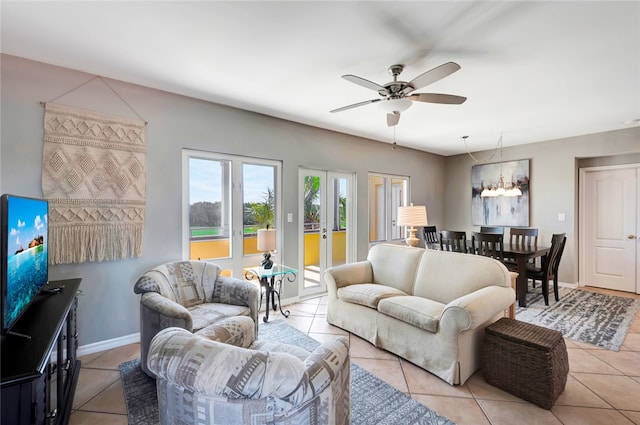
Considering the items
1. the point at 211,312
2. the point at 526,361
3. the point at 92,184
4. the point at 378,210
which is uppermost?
the point at 92,184

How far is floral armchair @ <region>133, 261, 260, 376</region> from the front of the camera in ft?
7.21

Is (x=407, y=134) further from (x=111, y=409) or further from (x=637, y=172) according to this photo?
(x=111, y=409)

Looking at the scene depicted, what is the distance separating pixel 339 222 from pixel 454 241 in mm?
1767

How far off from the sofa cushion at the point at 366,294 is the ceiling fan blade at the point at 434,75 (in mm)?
1874

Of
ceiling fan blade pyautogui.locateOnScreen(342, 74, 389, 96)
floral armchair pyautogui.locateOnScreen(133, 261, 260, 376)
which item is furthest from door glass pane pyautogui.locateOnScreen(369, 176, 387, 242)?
floral armchair pyautogui.locateOnScreen(133, 261, 260, 376)

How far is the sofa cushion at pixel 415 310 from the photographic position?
7.82 ft

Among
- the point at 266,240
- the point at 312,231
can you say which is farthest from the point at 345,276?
the point at 312,231

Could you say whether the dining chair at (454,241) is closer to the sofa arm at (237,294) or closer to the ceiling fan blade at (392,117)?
the ceiling fan blade at (392,117)

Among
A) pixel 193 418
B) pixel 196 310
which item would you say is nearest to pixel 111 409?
pixel 196 310

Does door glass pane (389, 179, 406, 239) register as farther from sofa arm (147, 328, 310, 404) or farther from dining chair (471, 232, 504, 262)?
sofa arm (147, 328, 310, 404)

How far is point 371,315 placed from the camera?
9.62ft

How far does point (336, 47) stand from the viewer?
2.27m

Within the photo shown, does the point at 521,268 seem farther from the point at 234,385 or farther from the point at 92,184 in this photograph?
the point at 92,184

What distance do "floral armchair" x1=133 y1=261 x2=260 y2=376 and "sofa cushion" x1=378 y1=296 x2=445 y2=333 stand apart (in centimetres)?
121
